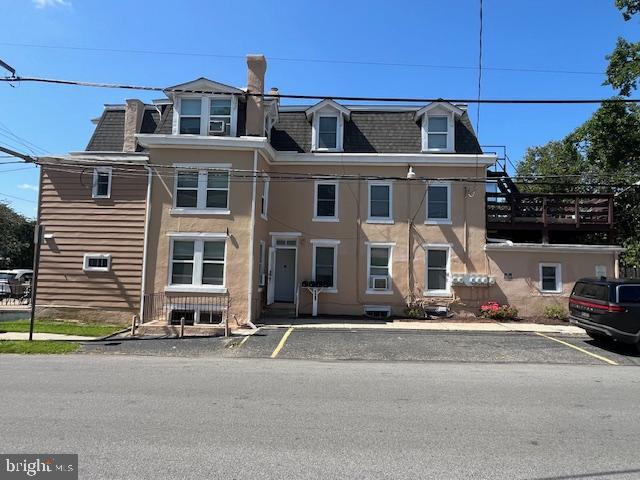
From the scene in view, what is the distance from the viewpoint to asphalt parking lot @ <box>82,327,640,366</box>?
11125 mm

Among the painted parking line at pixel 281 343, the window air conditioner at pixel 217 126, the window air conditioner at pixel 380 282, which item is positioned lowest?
the painted parking line at pixel 281 343

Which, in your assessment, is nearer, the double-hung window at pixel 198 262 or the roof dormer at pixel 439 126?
the double-hung window at pixel 198 262

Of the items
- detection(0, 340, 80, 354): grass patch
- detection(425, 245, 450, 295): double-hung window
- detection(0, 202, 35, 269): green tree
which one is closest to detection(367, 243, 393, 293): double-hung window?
detection(425, 245, 450, 295): double-hung window

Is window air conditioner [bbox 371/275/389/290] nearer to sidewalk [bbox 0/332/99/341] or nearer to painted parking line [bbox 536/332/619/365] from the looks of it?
painted parking line [bbox 536/332/619/365]

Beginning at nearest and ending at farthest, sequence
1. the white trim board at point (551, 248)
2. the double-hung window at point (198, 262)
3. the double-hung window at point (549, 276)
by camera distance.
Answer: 1. the double-hung window at point (198, 262)
2. the white trim board at point (551, 248)
3. the double-hung window at point (549, 276)

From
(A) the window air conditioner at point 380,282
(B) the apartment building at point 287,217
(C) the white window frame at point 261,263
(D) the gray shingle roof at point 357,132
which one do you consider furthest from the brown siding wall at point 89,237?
(A) the window air conditioner at point 380,282

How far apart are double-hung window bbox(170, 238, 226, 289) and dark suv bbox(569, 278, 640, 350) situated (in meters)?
11.1

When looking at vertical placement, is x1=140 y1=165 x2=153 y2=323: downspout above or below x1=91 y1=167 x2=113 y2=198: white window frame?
below

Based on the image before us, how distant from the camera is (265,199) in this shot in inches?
711

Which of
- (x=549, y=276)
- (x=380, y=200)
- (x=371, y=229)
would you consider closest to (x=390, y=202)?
(x=380, y=200)

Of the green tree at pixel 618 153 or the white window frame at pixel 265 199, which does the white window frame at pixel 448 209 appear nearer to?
the green tree at pixel 618 153

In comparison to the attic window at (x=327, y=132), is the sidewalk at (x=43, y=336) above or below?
below

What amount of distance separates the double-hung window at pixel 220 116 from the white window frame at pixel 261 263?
4.21m

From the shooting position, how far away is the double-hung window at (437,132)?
18625mm
